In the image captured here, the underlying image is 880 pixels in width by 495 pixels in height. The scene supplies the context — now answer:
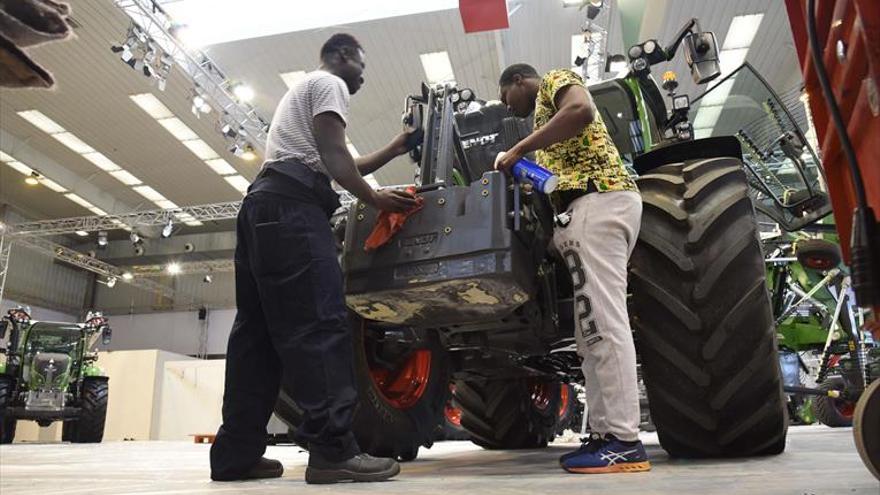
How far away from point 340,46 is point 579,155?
92 centimetres

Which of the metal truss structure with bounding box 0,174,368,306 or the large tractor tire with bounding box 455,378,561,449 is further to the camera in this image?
the metal truss structure with bounding box 0,174,368,306

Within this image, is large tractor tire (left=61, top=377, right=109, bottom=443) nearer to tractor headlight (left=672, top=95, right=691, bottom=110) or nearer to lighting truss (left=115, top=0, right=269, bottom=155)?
lighting truss (left=115, top=0, right=269, bottom=155)

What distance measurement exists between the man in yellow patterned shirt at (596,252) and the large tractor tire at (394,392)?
744 millimetres

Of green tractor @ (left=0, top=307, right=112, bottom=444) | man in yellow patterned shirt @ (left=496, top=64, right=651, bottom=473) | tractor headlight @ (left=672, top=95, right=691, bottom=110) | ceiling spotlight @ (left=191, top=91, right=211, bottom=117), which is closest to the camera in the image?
man in yellow patterned shirt @ (left=496, top=64, right=651, bottom=473)

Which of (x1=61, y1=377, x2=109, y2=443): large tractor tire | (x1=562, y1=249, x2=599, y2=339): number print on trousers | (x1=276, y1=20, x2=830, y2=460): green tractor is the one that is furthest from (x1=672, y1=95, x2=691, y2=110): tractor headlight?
(x1=61, y1=377, x2=109, y2=443): large tractor tire

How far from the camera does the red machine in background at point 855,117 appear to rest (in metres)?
0.87

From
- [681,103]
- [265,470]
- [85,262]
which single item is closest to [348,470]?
[265,470]

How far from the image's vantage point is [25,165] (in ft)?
48.2

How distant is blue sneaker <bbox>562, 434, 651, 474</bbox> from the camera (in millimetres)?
1947

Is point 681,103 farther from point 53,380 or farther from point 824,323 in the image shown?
point 53,380

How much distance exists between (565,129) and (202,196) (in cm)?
1622

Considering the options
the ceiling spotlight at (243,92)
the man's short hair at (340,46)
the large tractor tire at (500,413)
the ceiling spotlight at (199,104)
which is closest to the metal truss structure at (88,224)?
the ceiling spotlight at (243,92)

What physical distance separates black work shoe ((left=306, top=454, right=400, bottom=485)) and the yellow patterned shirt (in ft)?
3.57

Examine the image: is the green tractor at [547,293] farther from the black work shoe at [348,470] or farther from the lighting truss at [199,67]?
the lighting truss at [199,67]
